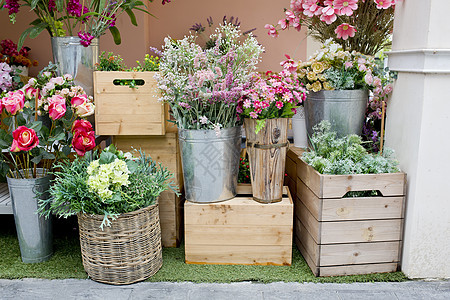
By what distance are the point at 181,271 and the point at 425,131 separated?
4.32ft

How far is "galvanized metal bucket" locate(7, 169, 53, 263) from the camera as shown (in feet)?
6.98

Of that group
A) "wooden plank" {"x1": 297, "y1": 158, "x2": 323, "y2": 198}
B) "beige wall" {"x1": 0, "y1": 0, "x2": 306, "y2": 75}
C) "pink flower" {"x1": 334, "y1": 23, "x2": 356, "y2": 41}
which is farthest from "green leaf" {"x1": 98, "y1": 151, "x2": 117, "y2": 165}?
"beige wall" {"x1": 0, "y1": 0, "x2": 306, "y2": 75}

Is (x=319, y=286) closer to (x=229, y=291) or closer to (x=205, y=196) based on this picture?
(x=229, y=291)

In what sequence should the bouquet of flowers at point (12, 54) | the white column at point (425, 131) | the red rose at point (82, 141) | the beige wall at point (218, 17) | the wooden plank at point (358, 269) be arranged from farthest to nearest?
the beige wall at point (218, 17) < the bouquet of flowers at point (12, 54) < the wooden plank at point (358, 269) < the red rose at point (82, 141) < the white column at point (425, 131)

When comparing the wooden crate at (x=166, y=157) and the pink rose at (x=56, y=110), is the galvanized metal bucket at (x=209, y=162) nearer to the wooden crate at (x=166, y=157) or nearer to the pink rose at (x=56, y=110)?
the wooden crate at (x=166, y=157)

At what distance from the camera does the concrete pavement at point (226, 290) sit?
1.92 m

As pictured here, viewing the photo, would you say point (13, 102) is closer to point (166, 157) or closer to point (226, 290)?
point (166, 157)

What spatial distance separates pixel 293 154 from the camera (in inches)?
101

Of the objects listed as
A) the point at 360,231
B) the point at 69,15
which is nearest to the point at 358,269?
the point at 360,231

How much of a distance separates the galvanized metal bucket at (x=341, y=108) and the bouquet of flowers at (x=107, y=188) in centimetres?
92

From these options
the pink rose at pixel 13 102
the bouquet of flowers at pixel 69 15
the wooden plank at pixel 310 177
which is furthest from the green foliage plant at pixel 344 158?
the pink rose at pixel 13 102

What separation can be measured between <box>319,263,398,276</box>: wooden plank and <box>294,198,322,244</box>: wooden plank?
0.53 feet

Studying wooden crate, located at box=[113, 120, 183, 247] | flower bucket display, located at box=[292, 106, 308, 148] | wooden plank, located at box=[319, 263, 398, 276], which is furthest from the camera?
Result: flower bucket display, located at box=[292, 106, 308, 148]

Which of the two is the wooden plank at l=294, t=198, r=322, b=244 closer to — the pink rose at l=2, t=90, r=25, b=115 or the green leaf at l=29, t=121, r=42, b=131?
the green leaf at l=29, t=121, r=42, b=131
